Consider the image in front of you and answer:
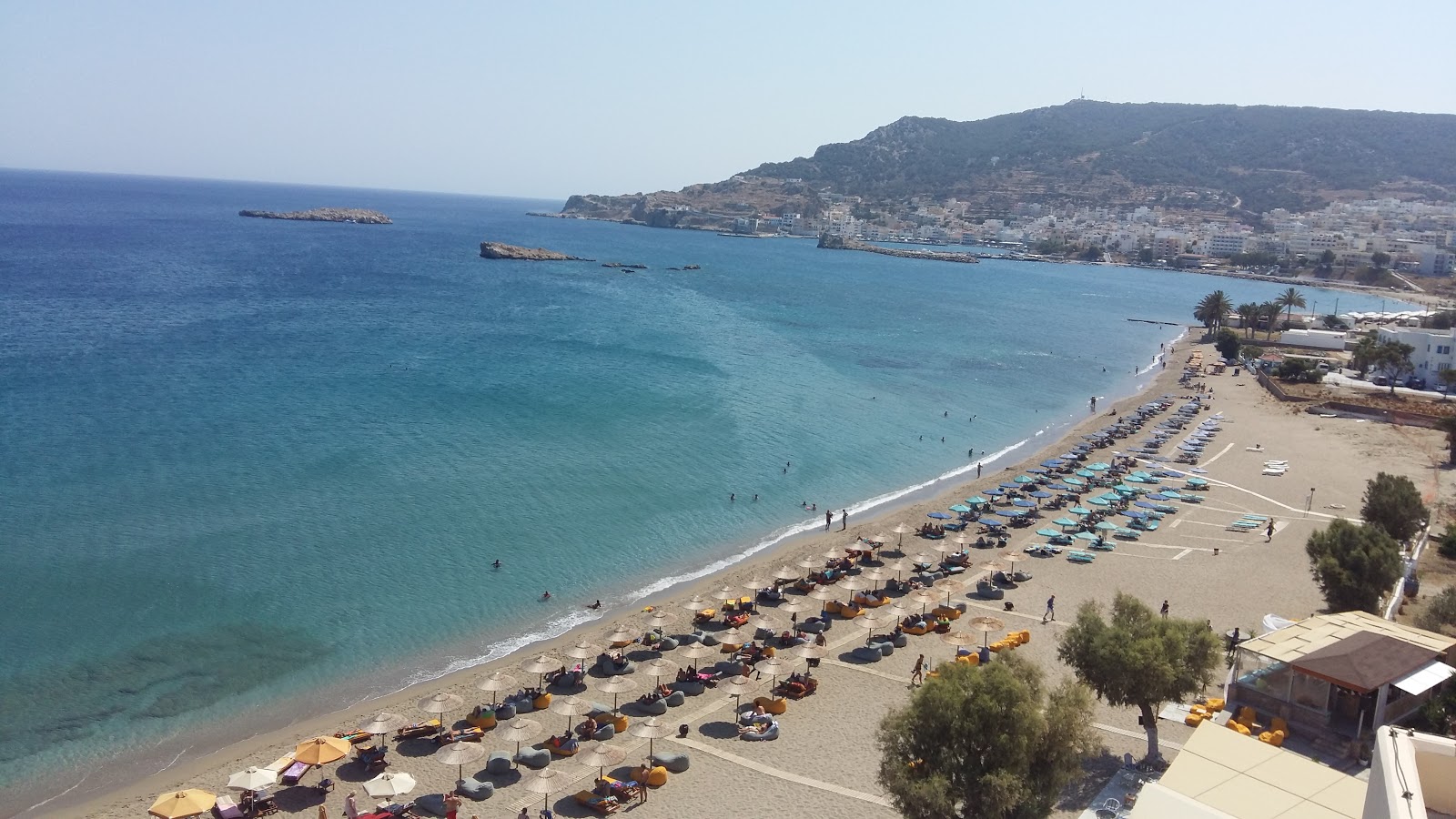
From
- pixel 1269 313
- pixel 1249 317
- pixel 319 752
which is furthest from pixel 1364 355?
pixel 319 752

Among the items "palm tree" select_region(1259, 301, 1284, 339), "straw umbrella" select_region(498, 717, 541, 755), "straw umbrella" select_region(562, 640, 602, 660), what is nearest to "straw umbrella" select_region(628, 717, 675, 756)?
"straw umbrella" select_region(498, 717, 541, 755)

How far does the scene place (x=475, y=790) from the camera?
615 inches

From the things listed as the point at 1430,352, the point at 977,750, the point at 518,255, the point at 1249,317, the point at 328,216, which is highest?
the point at 328,216

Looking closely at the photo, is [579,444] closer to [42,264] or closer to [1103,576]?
[1103,576]

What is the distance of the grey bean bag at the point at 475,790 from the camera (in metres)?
15.6

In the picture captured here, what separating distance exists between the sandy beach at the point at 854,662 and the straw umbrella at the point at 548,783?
0.72ft

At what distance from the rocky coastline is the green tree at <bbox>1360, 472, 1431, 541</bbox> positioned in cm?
14866

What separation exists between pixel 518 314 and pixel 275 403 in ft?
115

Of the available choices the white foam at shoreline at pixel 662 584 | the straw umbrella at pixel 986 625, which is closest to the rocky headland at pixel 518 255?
the white foam at shoreline at pixel 662 584

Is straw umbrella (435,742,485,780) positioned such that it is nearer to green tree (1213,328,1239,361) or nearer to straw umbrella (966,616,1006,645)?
straw umbrella (966,616,1006,645)

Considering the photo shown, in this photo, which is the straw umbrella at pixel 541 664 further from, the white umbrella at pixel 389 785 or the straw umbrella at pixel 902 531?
the straw umbrella at pixel 902 531

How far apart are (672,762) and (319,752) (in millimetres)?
6160

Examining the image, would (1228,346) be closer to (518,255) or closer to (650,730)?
(650,730)

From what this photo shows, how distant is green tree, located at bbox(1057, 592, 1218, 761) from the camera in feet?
50.1
